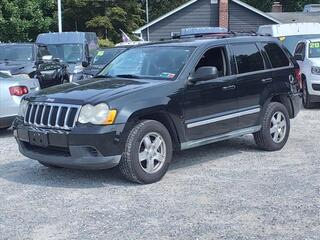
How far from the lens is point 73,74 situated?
55.6ft

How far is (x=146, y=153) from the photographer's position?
21.7 ft

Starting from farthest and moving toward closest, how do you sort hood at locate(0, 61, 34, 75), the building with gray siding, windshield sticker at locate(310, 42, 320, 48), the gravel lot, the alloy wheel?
the building with gray siding → windshield sticker at locate(310, 42, 320, 48) → hood at locate(0, 61, 34, 75) → the alloy wheel → the gravel lot

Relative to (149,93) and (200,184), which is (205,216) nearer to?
(200,184)

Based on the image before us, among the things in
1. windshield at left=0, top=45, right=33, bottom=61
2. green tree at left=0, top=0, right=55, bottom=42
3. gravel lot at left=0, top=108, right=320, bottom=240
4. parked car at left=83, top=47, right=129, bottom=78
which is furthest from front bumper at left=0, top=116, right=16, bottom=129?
green tree at left=0, top=0, right=55, bottom=42

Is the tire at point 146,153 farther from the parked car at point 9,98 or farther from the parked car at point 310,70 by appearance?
the parked car at point 310,70

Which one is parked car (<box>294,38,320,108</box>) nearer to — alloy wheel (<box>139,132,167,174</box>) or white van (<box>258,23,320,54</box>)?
white van (<box>258,23,320,54</box>)

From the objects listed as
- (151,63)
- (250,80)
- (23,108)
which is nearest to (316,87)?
(250,80)

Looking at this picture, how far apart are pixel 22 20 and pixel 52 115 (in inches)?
1172

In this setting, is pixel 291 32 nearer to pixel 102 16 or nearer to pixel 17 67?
pixel 17 67

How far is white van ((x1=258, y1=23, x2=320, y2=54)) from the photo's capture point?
2159 cm

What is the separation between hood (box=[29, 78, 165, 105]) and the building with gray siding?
3065cm

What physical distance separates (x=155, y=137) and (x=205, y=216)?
1549 millimetres

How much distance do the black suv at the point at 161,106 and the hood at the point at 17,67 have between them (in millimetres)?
6705

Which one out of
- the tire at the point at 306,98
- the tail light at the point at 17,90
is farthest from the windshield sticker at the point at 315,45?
the tail light at the point at 17,90
